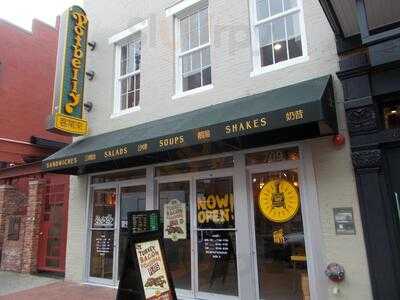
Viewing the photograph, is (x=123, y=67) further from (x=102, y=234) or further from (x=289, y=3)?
(x=289, y=3)

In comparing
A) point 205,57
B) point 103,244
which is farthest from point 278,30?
point 103,244

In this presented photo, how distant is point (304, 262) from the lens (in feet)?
18.8

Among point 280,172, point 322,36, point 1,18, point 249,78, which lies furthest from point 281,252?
point 1,18

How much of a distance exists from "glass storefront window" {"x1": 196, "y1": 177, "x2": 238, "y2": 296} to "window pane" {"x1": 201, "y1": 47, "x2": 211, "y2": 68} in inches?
98.0

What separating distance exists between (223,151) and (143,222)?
7.35ft

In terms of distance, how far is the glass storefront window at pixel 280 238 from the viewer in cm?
581

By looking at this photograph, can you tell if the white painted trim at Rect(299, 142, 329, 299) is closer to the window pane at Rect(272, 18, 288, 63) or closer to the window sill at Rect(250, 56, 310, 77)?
the window sill at Rect(250, 56, 310, 77)

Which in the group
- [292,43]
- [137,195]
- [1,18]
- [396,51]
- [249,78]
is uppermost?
[1,18]

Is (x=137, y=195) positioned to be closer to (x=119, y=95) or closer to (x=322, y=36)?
(x=119, y=95)

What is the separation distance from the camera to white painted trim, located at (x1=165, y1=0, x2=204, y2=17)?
7852mm

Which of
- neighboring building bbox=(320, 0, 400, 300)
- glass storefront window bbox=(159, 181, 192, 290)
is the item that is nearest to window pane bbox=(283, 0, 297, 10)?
neighboring building bbox=(320, 0, 400, 300)

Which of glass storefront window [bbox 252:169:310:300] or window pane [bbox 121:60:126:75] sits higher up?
window pane [bbox 121:60:126:75]

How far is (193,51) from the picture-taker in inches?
307

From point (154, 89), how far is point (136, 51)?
59.0 inches
